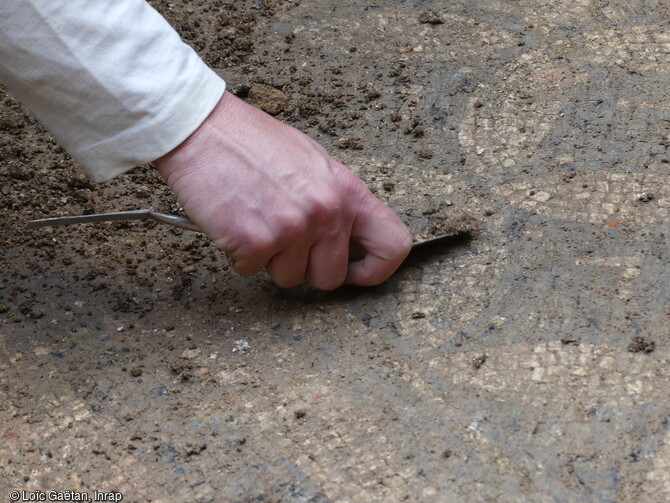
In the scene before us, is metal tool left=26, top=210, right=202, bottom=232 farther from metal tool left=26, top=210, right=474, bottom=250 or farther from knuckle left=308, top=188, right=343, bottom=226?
knuckle left=308, top=188, right=343, bottom=226

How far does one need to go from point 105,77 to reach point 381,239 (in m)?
0.49

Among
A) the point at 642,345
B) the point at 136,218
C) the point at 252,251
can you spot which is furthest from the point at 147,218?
the point at 642,345

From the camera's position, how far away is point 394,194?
155 centimetres

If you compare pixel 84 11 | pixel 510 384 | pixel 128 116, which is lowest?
pixel 510 384

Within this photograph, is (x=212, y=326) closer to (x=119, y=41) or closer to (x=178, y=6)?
(x=119, y=41)

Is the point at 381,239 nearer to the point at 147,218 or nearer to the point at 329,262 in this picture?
the point at 329,262

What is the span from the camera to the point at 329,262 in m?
1.30

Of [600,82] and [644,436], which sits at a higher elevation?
[600,82]

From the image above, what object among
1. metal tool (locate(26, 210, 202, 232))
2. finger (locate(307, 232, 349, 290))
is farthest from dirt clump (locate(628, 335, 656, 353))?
metal tool (locate(26, 210, 202, 232))

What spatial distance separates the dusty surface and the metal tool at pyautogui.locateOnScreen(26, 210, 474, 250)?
1.4 inches

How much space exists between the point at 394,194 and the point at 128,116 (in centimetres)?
56

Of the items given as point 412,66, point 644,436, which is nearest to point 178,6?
point 412,66

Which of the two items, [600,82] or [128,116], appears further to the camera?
[600,82]

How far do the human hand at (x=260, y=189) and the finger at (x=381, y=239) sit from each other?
0.03 m
